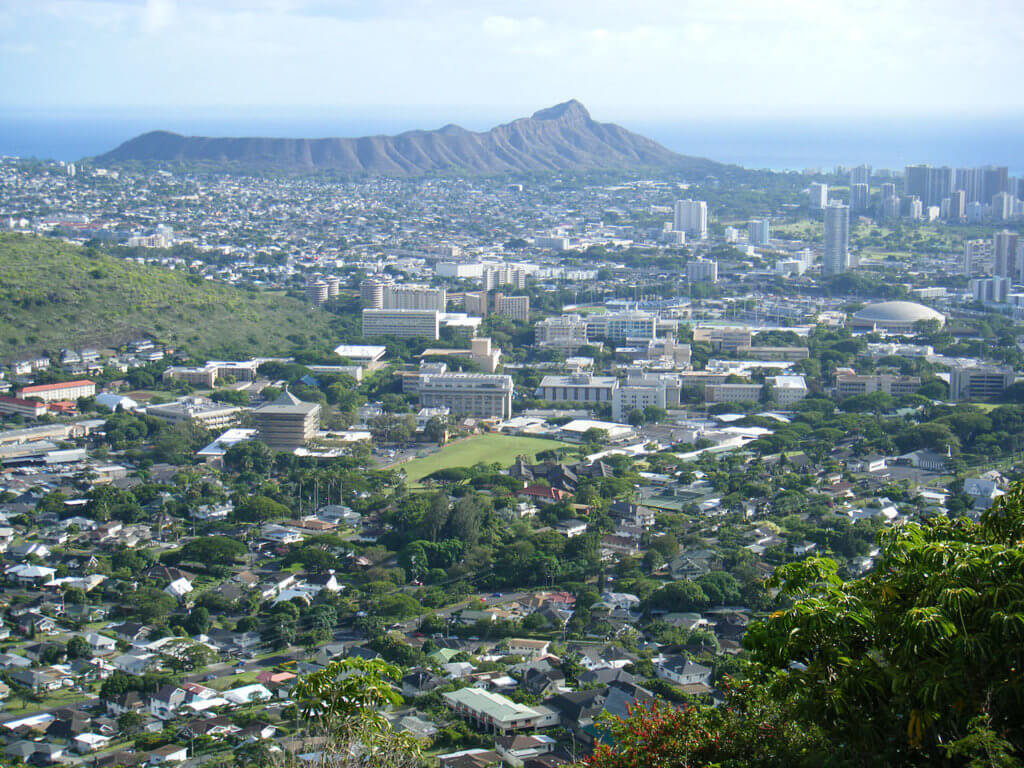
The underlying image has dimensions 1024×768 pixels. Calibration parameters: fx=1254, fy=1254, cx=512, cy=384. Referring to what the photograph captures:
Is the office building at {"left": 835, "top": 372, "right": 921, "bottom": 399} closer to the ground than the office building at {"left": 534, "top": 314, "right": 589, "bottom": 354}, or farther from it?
closer to the ground

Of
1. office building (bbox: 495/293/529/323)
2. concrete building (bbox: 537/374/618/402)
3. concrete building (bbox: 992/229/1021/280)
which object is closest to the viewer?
concrete building (bbox: 537/374/618/402)

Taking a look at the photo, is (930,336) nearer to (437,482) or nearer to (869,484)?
(869,484)

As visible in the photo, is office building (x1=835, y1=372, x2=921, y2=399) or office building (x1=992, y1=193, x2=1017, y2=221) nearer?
office building (x1=835, y1=372, x2=921, y2=399)

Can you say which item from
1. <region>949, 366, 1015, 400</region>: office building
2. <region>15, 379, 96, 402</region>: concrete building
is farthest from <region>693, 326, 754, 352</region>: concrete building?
<region>15, 379, 96, 402</region>: concrete building

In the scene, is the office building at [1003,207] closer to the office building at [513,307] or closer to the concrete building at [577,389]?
the office building at [513,307]

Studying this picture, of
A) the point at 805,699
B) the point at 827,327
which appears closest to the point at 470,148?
the point at 827,327

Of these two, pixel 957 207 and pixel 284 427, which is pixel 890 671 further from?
pixel 957 207

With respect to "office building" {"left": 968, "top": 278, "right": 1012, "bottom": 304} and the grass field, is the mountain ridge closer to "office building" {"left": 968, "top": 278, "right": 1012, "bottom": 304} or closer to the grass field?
"office building" {"left": 968, "top": 278, "right": 1012, "bottom": 304}

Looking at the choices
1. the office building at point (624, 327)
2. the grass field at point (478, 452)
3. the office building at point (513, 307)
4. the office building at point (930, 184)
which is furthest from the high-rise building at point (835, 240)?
the grass field at point (478, 452)
